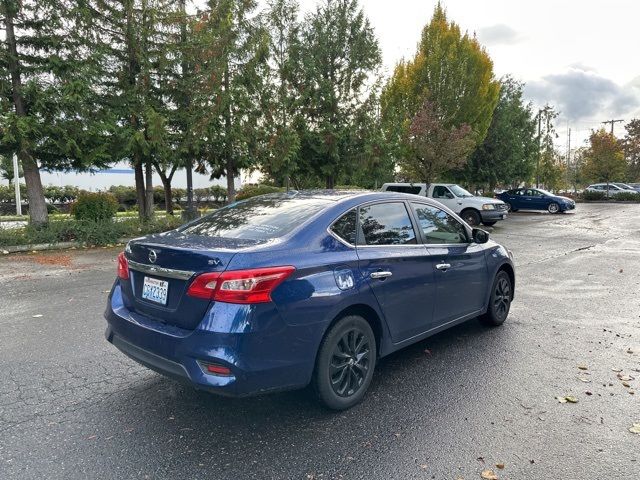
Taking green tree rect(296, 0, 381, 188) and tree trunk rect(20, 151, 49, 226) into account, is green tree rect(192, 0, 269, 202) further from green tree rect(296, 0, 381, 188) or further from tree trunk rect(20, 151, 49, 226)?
tree trunk rect(20, 151, 49, 226)

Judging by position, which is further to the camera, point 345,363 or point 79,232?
point 79,232

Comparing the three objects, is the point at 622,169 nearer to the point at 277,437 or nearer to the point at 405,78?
the point at 405,78

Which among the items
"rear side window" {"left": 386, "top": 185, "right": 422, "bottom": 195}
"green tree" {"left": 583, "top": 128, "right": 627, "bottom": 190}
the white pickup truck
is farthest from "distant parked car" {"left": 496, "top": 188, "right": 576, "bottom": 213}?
"green tree" {"left": 583, "top": 128, "right": 627, "bottom": 190}

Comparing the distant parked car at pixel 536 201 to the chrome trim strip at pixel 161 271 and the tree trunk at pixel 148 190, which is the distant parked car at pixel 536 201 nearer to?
the tree trunk at pixel 148 190

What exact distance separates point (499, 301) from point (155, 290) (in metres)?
3.95

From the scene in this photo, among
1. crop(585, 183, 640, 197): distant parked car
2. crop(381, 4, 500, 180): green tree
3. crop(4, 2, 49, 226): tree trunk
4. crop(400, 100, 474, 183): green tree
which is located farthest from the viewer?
crop(585, 183, 640, 197): distant parked car

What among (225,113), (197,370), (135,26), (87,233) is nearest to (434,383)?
(197,370)

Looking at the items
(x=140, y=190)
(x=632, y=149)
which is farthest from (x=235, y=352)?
(x=632, y=149)

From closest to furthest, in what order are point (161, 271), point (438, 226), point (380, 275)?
point (161, 271)
point (380, 275)
point (438, 226)

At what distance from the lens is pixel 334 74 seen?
18.0m

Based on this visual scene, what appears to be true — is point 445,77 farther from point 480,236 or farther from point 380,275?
point 380,275

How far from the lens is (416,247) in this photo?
3.94m

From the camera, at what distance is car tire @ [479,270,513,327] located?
203 inches

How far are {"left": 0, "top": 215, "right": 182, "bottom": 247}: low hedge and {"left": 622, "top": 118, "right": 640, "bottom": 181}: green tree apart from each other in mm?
58393
